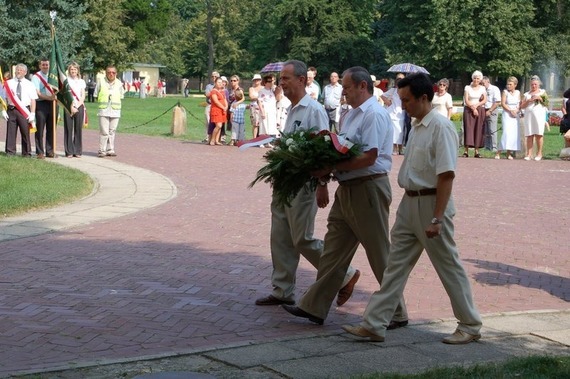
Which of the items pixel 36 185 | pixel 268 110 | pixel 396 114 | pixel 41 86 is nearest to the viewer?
pixel 36 185

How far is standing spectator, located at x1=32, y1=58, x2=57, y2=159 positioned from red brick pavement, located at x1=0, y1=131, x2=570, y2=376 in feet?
19.5

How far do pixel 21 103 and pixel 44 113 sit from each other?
2.92 feet

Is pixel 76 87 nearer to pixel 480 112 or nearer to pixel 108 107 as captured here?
pixel 108 107

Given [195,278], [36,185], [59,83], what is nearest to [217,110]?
[59,83]

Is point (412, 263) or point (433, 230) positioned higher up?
point (433, 230)

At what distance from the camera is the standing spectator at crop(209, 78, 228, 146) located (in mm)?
24734

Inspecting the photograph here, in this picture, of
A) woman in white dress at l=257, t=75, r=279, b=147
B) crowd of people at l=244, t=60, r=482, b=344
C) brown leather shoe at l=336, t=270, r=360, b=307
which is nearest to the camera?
crowd of people at l=244, t=60, r=482, b=344

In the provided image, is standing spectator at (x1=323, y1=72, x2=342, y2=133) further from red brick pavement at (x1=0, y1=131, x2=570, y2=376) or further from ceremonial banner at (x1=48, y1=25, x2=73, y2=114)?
Result: red brick pavement at (x1=0, y1=131, x2=570, y2=376)

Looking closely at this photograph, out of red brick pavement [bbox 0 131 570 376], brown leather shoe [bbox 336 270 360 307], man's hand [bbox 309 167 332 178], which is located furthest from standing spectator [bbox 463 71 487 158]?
man's hand [bbox 309 167 332 178]

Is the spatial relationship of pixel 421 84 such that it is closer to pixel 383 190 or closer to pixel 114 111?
pixel 383 190

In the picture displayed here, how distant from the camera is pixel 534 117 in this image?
73.5 ft

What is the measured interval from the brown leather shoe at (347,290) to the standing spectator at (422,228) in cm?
94

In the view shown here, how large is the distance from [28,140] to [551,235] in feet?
38.6

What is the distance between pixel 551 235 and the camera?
11773mm
